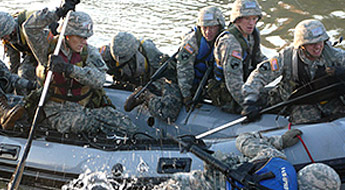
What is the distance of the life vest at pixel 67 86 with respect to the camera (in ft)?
16.2

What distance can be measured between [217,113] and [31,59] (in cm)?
281

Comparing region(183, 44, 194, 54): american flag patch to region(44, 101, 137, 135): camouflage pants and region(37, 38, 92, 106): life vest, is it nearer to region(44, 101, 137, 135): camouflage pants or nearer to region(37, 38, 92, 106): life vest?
region(44, 101, 137, 135): camouflage pants

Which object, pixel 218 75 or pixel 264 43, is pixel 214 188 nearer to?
pixel 218 75

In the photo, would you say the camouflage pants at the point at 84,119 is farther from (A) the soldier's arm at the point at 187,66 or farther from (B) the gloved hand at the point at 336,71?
(B) the gloved hand at the point at 336,71

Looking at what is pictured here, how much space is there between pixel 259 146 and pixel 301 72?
1.22 m

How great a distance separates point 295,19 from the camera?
10117mm

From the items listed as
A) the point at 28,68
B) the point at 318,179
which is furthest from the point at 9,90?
the point at 318,179

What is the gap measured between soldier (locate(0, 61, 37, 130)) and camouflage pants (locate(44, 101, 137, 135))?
1.15 feet

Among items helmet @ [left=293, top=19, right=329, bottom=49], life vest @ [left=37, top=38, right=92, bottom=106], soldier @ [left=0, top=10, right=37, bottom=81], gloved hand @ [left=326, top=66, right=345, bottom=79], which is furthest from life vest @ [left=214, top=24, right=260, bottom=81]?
soldier @ [left=0, top=10, right=37, bottom=81]

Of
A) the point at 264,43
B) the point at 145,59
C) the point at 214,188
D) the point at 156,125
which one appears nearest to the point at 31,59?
the point at 145,59

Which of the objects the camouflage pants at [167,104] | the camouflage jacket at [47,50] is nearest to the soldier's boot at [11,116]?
the camouflage jacket at [47,50]

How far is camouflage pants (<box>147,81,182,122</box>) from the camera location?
546 centimetres

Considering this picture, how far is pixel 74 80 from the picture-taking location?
4969 millimetres

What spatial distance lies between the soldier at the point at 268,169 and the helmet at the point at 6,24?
3198 millimetres
